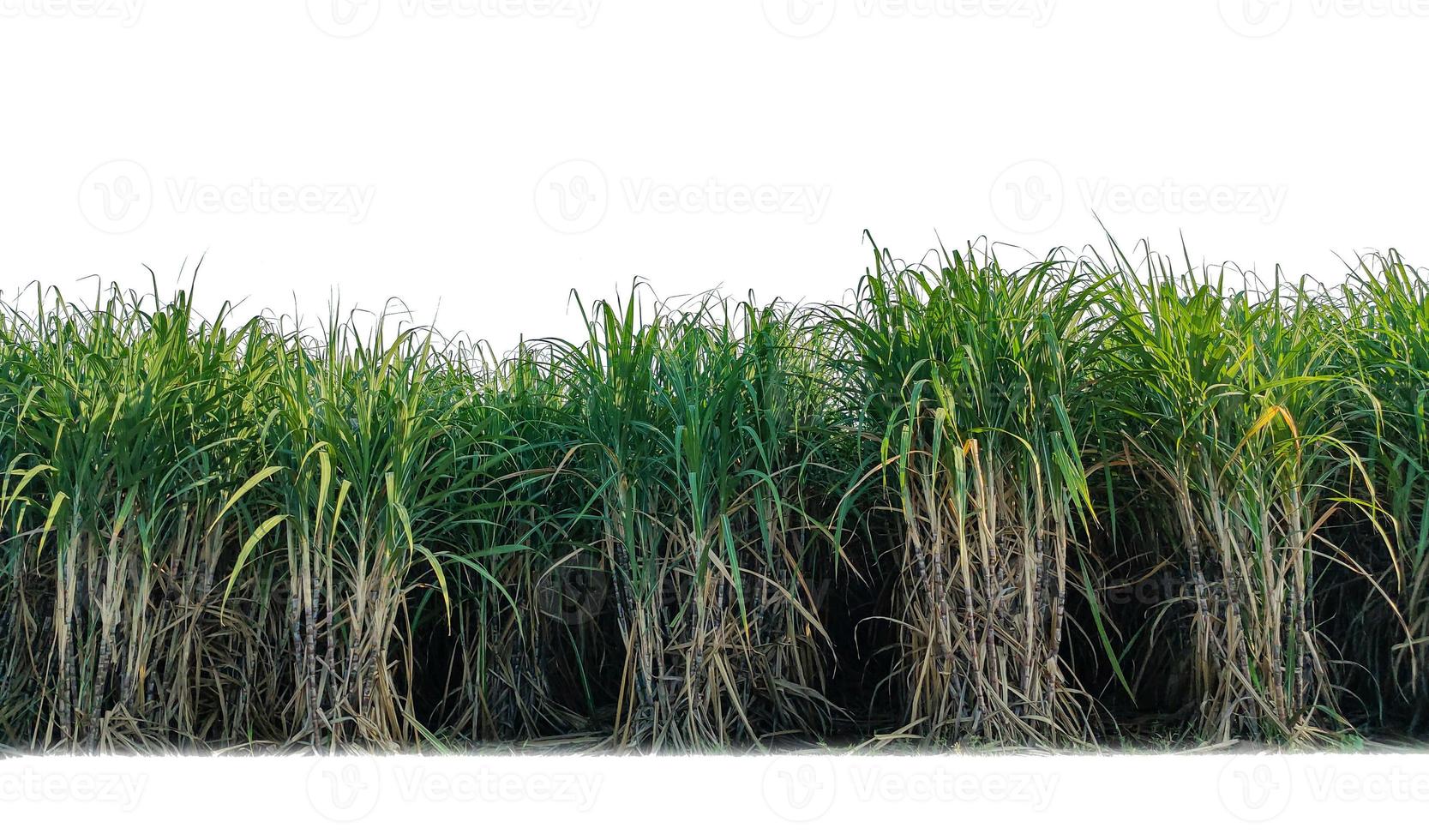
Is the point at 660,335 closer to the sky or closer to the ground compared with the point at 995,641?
closer to the sky

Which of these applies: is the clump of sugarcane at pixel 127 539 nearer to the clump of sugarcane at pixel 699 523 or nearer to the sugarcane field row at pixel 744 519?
the sugarcane field row at pixel 744 519

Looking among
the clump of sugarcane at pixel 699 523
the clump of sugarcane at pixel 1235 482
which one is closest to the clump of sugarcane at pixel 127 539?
the clump of sugarcane at pixel 699 523

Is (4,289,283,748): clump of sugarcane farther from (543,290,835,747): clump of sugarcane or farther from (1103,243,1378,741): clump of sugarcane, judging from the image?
(1103,243,1378,741): clump of sugarcane

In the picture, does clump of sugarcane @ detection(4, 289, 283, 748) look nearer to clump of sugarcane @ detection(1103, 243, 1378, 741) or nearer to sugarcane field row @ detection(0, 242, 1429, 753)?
sugarcane field row @ detection(0, 242, 1429, 753)

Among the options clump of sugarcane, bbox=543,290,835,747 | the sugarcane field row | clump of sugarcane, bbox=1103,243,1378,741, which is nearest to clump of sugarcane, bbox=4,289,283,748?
the sugarcane field row

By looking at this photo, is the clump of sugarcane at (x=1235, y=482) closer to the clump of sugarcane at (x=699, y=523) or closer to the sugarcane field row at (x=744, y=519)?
the sugarcane field row at (x=744, y=519)

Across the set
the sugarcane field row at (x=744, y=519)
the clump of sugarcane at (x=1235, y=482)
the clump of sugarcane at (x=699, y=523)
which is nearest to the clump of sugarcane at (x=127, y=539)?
the sugarcane field row at (x=744, y=519)

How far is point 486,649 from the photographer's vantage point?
11.9 feet

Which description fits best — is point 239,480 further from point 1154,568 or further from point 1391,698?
point 1391,698

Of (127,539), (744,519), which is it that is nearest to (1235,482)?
(744,519)

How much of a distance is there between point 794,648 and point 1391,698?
222 centimetres

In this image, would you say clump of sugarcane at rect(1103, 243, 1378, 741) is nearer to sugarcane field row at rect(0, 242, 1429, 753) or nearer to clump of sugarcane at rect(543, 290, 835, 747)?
sugarcane field row at rect(0, 242, 1429, 753)

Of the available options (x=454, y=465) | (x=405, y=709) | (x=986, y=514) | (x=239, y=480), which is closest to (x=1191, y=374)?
(x=986, y=514)

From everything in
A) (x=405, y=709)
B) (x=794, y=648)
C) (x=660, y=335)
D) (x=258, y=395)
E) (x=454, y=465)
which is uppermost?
(x=660, y=335)
